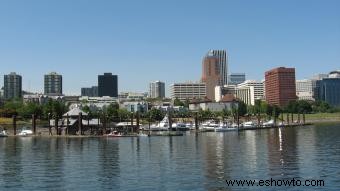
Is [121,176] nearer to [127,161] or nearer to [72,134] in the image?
[127,161]

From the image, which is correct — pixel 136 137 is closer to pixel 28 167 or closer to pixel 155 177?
pixel 28 167

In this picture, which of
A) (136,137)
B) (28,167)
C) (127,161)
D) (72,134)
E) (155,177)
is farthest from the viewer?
(72,134)

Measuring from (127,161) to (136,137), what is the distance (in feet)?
224

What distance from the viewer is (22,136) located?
151 meters

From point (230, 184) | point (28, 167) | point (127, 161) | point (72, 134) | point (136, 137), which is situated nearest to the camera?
point (230, 184)

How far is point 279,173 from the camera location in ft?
181

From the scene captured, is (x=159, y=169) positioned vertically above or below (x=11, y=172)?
above

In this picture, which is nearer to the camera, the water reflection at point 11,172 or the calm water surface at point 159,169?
the calm water surface at point 159,169

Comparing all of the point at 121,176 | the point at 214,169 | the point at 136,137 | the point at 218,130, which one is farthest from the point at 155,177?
the point at 218,130

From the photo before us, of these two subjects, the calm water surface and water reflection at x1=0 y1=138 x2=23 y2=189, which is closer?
the calm water surface

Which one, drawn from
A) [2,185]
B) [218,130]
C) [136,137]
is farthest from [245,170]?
[218,130]

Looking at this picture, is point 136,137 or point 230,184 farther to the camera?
point 136,137

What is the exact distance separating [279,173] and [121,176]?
649 inches

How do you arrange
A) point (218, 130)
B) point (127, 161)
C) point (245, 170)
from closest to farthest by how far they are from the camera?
point (245, 170), point (127, 161), point (218, 130)
